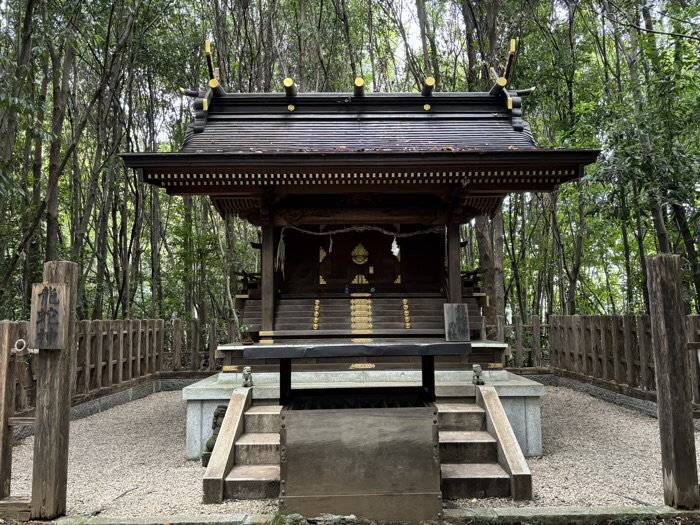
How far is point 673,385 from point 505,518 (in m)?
1.56

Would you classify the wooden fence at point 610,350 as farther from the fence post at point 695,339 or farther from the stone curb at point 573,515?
the stone curb at point 573,515

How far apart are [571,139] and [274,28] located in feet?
28.1

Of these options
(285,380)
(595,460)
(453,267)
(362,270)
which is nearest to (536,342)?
(453,267)

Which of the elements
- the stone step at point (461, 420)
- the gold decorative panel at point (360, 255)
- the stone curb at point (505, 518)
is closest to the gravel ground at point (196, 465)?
the stone curb at point (505, 518)

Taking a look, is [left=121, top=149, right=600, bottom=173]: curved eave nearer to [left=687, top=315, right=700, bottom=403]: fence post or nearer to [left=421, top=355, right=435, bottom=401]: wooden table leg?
[left=687, top=315, right=700, bottom=403]: fence post

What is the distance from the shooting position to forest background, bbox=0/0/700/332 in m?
7.25

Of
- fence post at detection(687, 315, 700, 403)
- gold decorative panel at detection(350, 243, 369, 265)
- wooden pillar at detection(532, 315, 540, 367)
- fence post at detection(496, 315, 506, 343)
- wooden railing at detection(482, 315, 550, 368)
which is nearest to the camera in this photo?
fence post at detection(687, 315, 700, 403)

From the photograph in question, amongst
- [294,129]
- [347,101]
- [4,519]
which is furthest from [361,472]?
[347,101]

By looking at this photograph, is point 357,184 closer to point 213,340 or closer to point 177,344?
point 213,340

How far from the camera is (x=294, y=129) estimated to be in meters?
7.44

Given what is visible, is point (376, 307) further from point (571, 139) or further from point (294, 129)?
point (571, 139)

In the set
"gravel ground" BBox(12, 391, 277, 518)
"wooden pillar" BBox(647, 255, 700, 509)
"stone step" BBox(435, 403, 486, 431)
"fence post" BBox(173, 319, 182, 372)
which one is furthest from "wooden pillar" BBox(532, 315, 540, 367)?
"fence post" BBox(173, 319, 182, 372)

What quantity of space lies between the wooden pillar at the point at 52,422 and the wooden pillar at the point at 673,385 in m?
4.34

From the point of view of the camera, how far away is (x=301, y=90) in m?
13.5
